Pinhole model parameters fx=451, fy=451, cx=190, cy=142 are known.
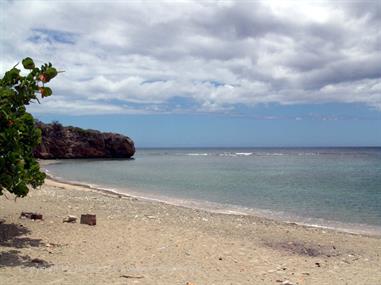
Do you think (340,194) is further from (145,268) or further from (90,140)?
(90,140)

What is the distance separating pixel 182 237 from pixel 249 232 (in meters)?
3.12

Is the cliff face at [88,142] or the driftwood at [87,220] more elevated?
the cliff face at [88,142]

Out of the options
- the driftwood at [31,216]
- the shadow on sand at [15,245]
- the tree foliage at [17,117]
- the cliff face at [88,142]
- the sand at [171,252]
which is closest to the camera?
the sand at [171,252]

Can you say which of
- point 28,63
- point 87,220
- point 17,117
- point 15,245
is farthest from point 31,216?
point 28,63

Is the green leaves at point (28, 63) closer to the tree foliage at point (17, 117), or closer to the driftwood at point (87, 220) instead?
the tree foliage at point (17, 117)

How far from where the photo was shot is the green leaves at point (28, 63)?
32.4ft

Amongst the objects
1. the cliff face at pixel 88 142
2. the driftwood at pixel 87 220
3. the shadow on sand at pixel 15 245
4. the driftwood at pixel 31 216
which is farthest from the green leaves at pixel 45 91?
Answer: the cliff face at pixel 88 142

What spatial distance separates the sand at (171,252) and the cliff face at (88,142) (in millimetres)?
84905

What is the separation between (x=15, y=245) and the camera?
401 inches

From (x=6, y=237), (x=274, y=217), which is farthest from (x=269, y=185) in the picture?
(x=6, y=237)

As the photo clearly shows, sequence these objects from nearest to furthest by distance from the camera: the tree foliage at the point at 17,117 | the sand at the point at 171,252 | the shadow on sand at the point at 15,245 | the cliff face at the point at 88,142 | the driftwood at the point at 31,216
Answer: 1. the sand at the point at 171,252
2. the shadow on sand at the point at 15,245
3. the tree foliage at the point at 17,117
4. the driftwood at the point at 31,216
5. the cliff face at the point at 88,142

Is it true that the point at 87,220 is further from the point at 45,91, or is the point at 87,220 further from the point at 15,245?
the point at 45,91

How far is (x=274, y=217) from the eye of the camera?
20.2 metres

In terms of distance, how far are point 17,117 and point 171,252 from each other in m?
4.72
